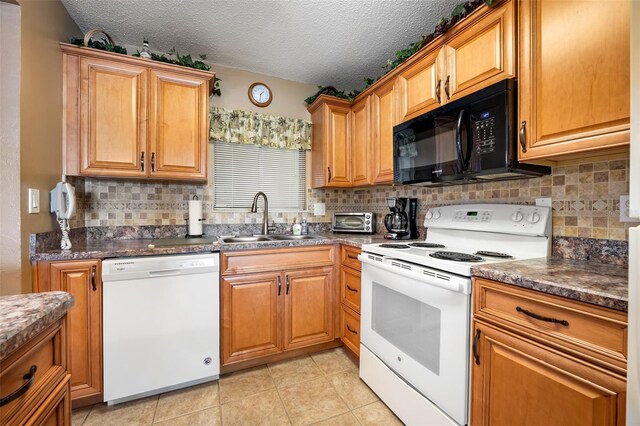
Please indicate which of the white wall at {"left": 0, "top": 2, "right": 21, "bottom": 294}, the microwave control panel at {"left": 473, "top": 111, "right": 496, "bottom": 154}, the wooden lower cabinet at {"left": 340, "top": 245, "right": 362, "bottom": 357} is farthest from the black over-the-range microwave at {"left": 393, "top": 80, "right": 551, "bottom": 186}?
the white wall at {"left": 0, "top": 2, "right": 21, "bottom": 294}

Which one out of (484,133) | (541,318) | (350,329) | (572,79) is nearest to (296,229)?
(350,329)

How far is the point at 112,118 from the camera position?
1884mm

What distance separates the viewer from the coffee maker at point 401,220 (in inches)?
87.4

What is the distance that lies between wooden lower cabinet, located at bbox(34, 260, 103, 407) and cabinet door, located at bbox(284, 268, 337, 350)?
1137mm

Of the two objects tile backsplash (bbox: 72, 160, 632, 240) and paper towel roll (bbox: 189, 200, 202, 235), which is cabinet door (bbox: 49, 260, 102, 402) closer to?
tile backsplash (bbox: 72, 160, 632, 240)

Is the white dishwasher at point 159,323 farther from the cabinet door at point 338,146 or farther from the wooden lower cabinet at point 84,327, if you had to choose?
the cabinet door at point 338,146

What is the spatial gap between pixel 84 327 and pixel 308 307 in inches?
54.5

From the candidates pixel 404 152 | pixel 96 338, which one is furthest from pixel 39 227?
pixel 404 152

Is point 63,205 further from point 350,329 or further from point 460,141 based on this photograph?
point 460,141

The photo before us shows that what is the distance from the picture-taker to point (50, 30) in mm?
1619

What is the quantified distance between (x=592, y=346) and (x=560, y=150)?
0.76 m

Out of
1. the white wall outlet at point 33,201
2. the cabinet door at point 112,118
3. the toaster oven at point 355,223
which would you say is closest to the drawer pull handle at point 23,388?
the white wall outlet at point 33,201

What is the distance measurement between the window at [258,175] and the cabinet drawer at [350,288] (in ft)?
3.13

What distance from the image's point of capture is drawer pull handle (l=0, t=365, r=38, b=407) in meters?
0.54
